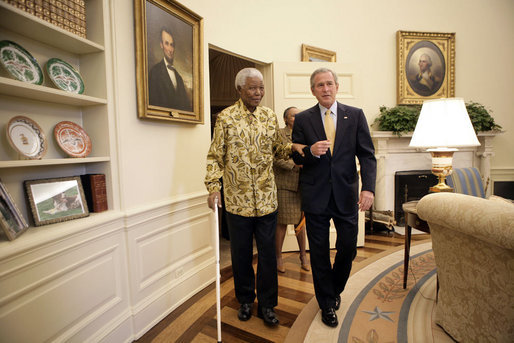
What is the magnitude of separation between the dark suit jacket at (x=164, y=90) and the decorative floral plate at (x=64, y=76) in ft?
1.31

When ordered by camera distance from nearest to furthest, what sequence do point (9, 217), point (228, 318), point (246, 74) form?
point (9, 217) < point (246, 74) < point (228, 318)

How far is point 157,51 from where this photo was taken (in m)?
1.87

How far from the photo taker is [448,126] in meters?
2.06

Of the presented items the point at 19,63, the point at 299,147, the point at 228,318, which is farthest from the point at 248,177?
the point at 19,63

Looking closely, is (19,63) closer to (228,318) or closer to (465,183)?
(228,318)

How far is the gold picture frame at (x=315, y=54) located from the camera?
3.74 m

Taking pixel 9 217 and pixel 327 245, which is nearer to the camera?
pixel 9 217

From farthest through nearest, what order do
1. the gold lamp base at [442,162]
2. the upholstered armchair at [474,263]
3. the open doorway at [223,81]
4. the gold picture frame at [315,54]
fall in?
the open doorway at [223,81]
the gold picture frame at [315,54]
the gold lamp base at [442,162]
the upholstered armchair at [474,263]

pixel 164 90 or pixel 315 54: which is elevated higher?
pixel 315 54

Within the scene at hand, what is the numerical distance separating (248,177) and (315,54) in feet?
9.36

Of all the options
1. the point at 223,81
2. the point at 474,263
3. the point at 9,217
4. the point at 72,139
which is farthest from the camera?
the point at 223,81

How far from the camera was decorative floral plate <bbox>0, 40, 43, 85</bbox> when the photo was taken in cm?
118

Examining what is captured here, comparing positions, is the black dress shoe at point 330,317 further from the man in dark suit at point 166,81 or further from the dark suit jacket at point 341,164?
the man in dark suit at point 166,81

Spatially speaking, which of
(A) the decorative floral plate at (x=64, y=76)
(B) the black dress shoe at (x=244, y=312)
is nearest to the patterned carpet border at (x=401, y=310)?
(B) the black dress shoe at (x=244, y=312)
